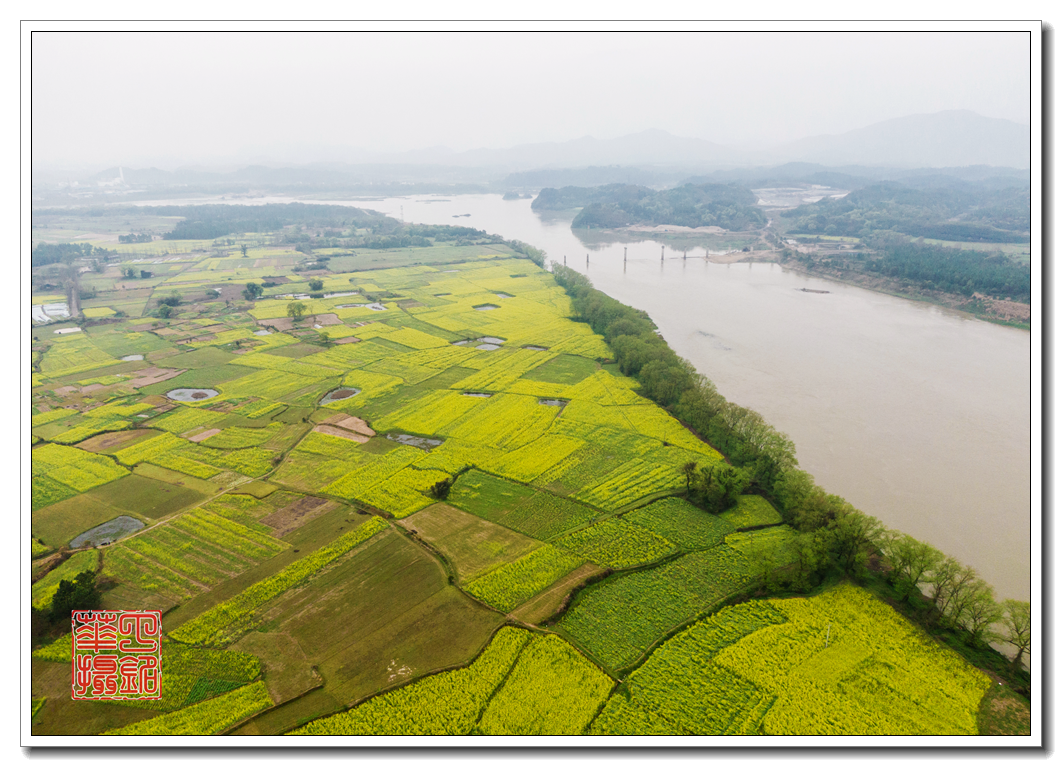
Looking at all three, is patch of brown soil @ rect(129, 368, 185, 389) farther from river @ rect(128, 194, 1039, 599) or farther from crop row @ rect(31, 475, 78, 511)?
river @ rect(128, 194, 1039, 599)

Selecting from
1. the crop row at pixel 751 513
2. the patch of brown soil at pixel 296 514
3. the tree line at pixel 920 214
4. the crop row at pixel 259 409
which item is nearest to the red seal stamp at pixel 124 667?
the patch of brown soil at pixel 296 514

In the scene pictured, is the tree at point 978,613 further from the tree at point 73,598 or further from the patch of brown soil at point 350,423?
the tree at point 73,598

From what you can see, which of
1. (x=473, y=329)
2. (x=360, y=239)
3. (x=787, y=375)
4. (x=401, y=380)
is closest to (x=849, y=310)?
(x=787, y=375)

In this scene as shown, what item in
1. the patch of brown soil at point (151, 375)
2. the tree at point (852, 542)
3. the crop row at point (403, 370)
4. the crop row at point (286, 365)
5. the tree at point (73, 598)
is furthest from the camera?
the crop row at point (286, 365)

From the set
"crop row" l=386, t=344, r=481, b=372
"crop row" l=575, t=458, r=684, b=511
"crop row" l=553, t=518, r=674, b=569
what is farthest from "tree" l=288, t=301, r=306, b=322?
"crop row" l=553, t=518, r=674, b=569

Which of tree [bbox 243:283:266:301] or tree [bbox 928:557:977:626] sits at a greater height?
tree [bbox 243:283:266:301]

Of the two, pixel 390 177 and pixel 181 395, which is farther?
pixel 390 177
